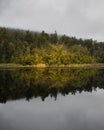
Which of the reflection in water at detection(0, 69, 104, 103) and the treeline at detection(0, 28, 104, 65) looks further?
the treeline at detection(0, 28, 104, 65)

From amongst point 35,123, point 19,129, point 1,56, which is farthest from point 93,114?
point 1,56

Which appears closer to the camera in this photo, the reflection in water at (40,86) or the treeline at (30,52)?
the reflection in water at (40,86)

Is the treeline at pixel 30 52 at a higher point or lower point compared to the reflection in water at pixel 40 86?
higher

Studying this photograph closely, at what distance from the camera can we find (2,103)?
112 feet

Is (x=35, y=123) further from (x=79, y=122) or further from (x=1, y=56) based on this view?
(x=1, y=56)

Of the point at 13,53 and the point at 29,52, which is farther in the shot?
the point at 29,52

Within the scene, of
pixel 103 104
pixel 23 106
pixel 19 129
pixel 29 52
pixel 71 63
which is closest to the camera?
pixel 19 129

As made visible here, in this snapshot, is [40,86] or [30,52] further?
[30,52]

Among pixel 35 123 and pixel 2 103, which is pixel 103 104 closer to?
pixel 2 103

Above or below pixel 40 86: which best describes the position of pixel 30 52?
above

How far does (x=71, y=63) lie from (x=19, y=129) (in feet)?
538

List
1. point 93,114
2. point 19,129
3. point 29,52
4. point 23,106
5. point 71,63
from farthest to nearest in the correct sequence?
point 71,63 < point 29,52 < point 23,106 < point 93,114 < point 19,129

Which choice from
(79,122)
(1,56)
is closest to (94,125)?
(79,122)

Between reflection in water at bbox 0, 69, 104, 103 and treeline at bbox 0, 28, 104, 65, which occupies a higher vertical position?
treeline at bbox 0, 28, 104, 65
